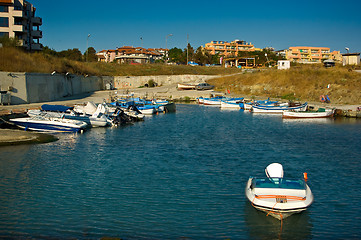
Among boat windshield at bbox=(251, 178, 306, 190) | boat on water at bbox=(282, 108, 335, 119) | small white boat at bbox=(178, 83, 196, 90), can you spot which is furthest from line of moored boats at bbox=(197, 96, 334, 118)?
boat windshield at bbox=(251, 178, 306, 190)

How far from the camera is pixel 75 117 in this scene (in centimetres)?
3681

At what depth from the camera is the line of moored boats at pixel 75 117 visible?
3338 cm

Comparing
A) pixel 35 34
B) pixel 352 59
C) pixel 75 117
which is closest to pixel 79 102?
pixel 75 117

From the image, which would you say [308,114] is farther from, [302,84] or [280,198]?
[280,198]

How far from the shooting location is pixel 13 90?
43.6 metres

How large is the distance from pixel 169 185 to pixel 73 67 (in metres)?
55.9

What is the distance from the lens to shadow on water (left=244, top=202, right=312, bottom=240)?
13.2 meters

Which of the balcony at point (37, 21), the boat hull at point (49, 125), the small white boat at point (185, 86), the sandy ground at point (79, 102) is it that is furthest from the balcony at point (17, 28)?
the boat hull at point (49, 125)

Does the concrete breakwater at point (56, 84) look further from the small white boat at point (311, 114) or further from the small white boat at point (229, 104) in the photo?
the small white boat at point (311, 114)

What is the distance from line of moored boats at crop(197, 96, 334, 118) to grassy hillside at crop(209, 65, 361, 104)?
8348mm

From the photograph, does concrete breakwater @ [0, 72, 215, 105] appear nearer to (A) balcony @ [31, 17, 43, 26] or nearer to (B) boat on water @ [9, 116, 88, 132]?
(B) boat on water @ [9, 116, 88, 132]

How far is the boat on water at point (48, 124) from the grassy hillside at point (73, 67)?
50.8 feet


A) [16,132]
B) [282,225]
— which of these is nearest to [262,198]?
[282,225]

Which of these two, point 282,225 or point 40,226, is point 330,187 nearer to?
point 282,225
